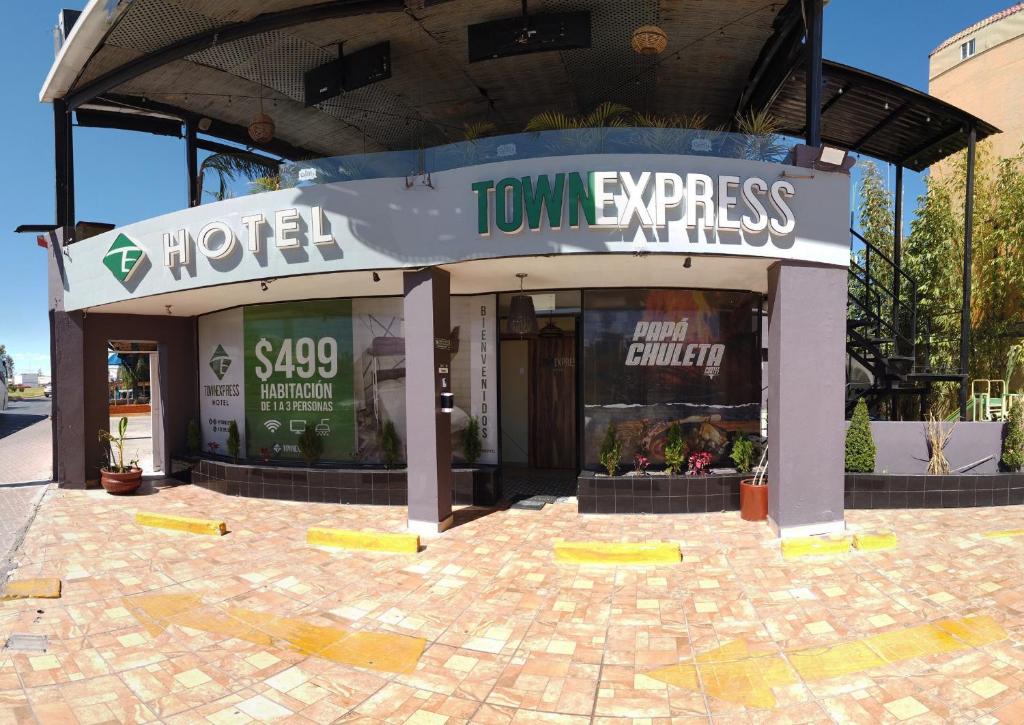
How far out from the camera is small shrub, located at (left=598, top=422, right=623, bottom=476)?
8.63 metres

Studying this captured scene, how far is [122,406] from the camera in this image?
28703 millimetres

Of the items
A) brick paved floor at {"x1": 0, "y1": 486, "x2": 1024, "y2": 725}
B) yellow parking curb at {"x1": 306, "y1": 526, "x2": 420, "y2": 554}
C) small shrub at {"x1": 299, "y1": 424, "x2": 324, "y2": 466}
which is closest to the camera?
brick paved floor at {"x1": 0, "y1": 486, "x2": 1024, "y2": 725}

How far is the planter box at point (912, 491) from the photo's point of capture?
8.30 metres

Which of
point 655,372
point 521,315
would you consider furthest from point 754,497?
point 521,315

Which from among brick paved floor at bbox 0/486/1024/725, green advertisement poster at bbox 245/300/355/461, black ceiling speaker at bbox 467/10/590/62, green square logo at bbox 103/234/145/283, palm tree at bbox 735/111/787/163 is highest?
black ceiling speaker at bbox 467/10/590/62

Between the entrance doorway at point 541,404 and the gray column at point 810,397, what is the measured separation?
449 cm

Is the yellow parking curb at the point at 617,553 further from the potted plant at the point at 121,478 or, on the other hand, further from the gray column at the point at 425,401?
the potted plant at the point at 121,478

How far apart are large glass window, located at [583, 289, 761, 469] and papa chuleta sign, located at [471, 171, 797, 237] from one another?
106 inches

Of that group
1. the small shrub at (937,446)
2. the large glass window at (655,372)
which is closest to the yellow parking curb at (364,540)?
the large glass window at (655,372)

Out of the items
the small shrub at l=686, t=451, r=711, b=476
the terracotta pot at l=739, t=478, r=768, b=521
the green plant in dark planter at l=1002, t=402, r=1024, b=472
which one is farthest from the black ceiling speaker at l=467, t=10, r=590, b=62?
the green plant in dark planter at l=1002, t=402, r=1024, b=472

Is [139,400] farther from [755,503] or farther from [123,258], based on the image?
[755,503]

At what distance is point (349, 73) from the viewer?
964cm

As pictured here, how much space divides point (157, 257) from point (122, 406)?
2495 cm

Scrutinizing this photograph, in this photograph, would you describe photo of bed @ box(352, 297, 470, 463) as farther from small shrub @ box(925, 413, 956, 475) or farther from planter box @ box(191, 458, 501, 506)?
small shrub @ box(925, 413, 956, 475)
